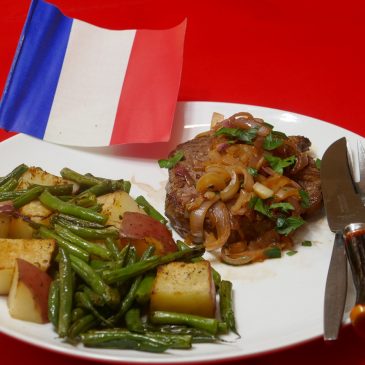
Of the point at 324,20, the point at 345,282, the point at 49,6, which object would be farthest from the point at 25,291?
the point at 324,20

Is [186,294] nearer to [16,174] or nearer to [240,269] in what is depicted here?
[240,269]

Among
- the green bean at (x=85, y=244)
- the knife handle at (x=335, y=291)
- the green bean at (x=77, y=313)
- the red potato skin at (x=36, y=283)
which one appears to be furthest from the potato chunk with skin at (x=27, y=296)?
the knife handle at (x=335, y=291)

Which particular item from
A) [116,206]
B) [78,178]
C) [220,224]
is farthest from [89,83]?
[220,224]

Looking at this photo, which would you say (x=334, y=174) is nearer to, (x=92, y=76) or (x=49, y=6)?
(x=92, y=76)

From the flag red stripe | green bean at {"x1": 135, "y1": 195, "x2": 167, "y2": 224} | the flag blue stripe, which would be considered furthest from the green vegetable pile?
the flag blue stripe

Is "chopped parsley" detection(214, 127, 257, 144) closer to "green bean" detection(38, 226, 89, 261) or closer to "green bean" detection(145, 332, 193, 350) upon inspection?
"green bean" detection(38, 226, 89, 261)
